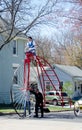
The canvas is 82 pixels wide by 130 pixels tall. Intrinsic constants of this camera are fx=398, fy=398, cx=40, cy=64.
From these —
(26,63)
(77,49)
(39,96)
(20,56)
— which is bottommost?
(39,96)

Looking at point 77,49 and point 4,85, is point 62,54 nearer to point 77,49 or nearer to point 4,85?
point 77,49

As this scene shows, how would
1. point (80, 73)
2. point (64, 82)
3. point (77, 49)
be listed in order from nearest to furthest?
1. point (64, 82)
2. point (80, 73)
3. point (77, 49)

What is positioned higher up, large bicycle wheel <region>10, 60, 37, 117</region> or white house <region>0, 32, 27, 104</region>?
white house <region>0, 32, 27, 104</region>

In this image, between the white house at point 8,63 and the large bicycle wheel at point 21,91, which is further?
the white house at point 8,63

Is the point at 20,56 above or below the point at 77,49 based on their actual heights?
below

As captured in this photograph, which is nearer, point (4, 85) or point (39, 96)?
point (39, 96)

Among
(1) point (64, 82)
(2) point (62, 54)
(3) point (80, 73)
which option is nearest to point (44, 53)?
(2) point (62, 54)

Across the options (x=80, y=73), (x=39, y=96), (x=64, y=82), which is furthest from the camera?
(x=80, y=73)

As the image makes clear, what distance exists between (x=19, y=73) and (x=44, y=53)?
54669mm

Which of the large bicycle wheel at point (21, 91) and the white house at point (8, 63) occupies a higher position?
the white house at point (8, 63)

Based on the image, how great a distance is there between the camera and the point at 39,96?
22375mm

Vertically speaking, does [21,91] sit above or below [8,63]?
below

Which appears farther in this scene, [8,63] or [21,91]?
[8,63]

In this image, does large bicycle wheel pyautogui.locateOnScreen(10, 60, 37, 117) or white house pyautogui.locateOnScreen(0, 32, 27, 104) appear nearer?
large bicycle wheel pyautogui.locateOnScreen(10, 60, 37, 117)
